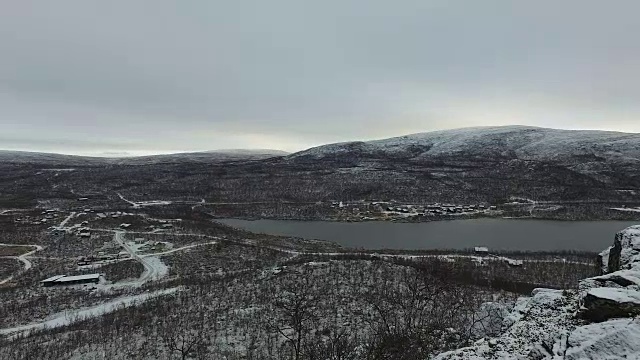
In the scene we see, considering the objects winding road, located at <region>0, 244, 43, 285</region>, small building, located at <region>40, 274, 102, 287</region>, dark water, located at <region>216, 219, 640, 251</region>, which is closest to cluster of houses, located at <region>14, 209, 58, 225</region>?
winding road, located at <region>0, 244, 43, 285</region>

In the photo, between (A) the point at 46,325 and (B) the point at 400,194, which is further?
(B) the point at 400,194

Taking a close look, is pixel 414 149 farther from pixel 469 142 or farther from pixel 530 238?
pixel 530 238

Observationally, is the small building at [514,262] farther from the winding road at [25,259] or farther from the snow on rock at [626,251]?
the winding road at [25,259]

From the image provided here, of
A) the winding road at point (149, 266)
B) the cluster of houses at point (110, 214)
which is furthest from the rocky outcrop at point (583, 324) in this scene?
the cluster of houses at point (110, 214)

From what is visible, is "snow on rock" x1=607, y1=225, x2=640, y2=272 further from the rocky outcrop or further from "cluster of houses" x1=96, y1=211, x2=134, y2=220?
"cluster of houses" x1=96, y1=211, x2=134, y2=220

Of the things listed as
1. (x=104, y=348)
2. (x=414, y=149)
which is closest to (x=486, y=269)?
(x=104, y=348)

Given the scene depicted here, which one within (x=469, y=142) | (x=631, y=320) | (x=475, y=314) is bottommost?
(x=475, y=314)
